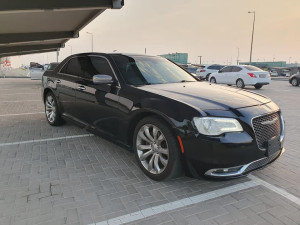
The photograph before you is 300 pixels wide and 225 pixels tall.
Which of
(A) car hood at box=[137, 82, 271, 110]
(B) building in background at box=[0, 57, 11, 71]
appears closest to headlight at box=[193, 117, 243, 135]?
(A) car hood at box=[137, 82, 271, 110]

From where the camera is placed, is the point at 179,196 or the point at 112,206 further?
the point at 179,196

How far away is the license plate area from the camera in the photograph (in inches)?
117

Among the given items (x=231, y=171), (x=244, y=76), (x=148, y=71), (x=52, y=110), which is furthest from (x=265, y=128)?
(x=244, y=76)

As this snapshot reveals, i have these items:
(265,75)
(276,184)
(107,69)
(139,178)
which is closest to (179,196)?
(139,178)

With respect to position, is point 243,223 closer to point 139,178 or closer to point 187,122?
point 187,122

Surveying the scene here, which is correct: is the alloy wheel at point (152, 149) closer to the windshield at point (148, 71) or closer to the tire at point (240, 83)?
the windshield at point (148, 71)

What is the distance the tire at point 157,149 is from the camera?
2980 millimetres

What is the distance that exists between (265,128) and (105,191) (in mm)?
2068

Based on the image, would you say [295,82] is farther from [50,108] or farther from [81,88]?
[81,88]

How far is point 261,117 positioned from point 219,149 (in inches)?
29.3

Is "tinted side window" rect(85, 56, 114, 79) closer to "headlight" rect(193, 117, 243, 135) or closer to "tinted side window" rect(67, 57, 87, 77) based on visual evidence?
"tinted side window" rect(67, 57, 87, 77)

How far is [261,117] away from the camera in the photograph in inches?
119

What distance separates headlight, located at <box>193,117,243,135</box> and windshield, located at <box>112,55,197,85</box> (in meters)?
1.32

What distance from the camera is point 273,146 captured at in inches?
120
